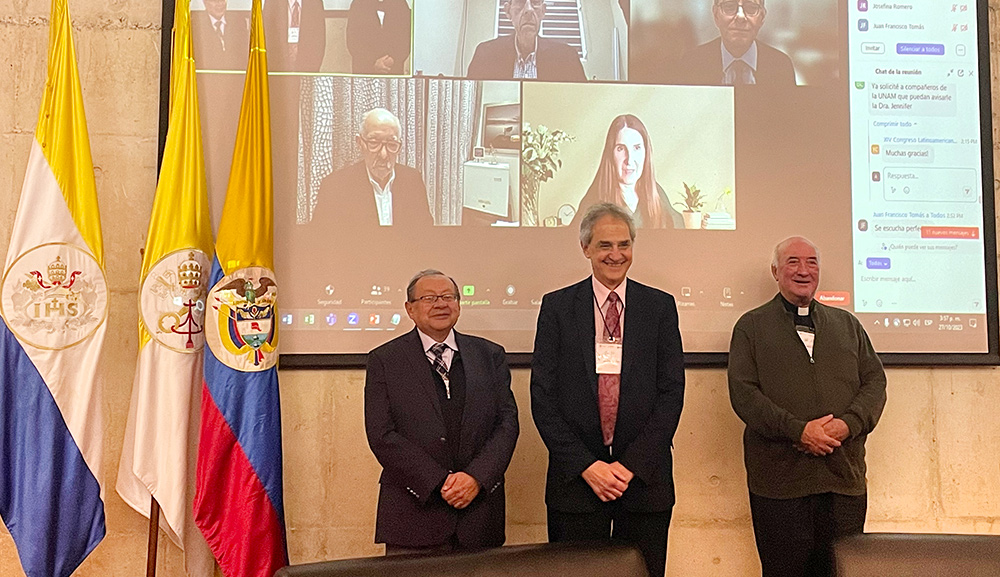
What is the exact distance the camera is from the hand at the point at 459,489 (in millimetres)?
2549

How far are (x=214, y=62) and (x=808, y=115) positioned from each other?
241 centimetres

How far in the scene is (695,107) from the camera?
11.6 ft

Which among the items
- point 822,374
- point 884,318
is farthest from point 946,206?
point 822,374

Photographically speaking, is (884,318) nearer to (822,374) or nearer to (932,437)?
(932,437)

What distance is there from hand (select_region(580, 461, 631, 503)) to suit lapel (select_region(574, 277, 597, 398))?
0.24m

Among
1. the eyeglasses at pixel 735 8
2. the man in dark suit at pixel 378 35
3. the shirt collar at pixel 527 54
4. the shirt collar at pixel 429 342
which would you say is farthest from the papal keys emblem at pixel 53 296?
the eyeglasses at pixel 735 8

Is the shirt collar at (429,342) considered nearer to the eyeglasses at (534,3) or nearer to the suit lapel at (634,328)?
the suit lapel at (634,328)

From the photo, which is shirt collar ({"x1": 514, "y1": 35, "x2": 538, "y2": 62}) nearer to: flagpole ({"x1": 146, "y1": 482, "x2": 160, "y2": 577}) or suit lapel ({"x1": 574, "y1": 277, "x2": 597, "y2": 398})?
suit lapel ({"x1": 574, "y1": 277, "x2": 597, "y2": 398})

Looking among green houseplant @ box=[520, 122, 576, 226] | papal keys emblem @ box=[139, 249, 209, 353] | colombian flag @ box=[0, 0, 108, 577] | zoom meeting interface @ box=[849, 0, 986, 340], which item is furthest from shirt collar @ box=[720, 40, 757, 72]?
colombian flag @ box=[0, 0, 108, 577]

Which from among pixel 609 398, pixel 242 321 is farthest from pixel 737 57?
pixel 242 321

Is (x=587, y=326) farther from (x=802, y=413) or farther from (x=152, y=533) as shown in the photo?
(x=152, y=533)

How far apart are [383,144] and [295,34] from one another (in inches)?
22.1

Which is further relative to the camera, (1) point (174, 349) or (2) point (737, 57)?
(2) point (737, 57)

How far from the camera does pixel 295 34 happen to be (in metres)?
3.44
